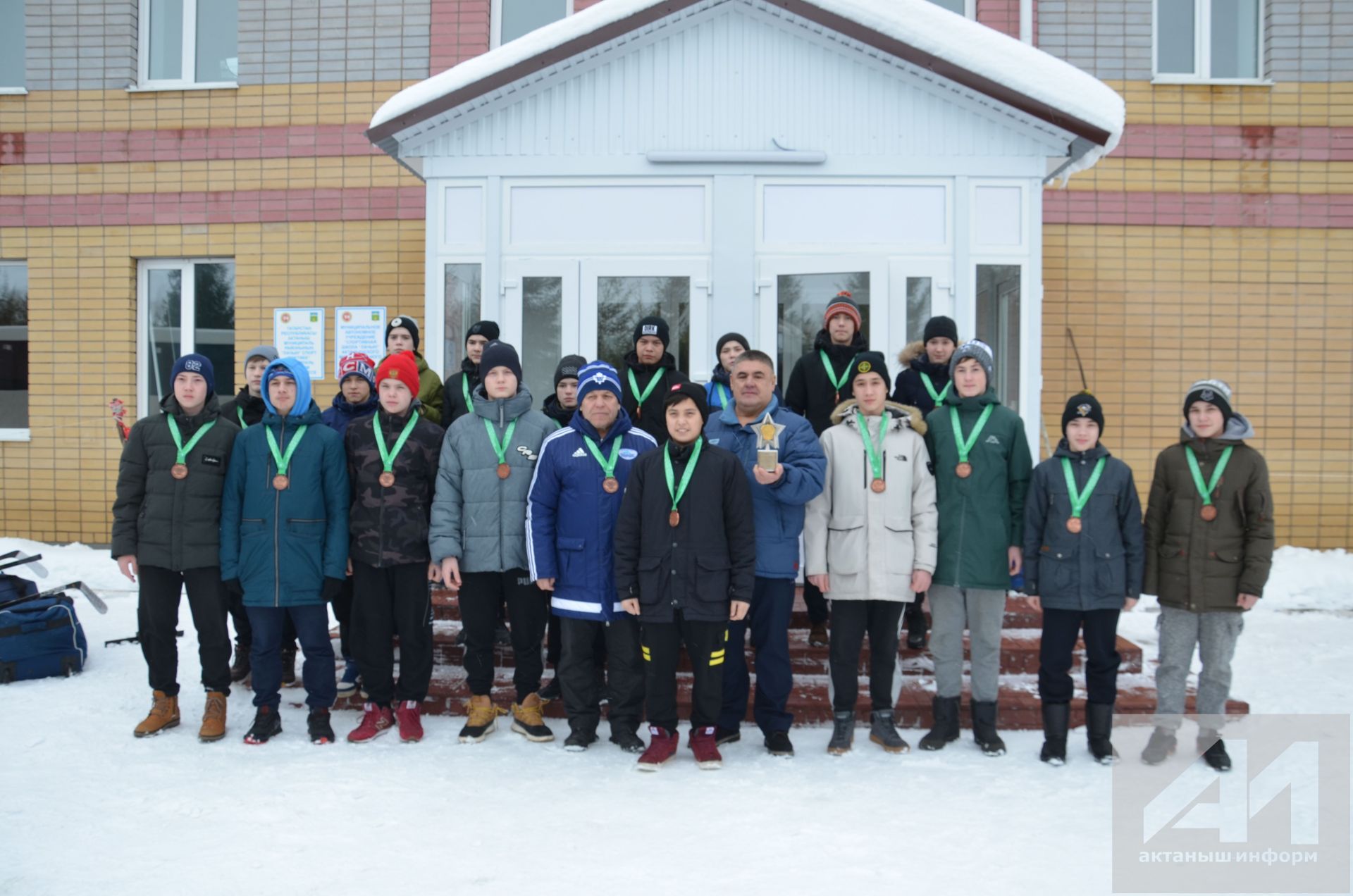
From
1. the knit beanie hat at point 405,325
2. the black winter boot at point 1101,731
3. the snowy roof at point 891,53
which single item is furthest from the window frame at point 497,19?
the black winter boot at point 1101,731

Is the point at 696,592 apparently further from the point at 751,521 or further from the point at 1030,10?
the point at 1030,10

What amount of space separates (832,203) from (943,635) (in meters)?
3.35

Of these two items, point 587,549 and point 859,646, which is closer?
point 587,549

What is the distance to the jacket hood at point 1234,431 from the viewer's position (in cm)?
455

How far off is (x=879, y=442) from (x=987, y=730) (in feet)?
4.92

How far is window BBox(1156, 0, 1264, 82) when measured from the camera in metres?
9.21

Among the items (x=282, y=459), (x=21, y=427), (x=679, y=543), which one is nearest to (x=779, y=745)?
(x=679, y=543)

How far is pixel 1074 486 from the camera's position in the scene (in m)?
4.62

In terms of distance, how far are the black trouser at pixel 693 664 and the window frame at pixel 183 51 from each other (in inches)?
320

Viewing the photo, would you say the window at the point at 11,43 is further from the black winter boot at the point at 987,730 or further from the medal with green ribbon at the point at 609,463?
the black winter boot at the point at 987,730

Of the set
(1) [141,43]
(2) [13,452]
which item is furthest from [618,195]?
(2) [13,452]

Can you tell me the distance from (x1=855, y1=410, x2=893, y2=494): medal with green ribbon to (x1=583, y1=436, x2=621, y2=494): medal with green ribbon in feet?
3.98

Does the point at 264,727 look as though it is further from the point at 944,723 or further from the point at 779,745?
the point at 944,723

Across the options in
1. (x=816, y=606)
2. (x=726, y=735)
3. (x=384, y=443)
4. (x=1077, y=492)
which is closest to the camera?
(x=1077, y=492)
